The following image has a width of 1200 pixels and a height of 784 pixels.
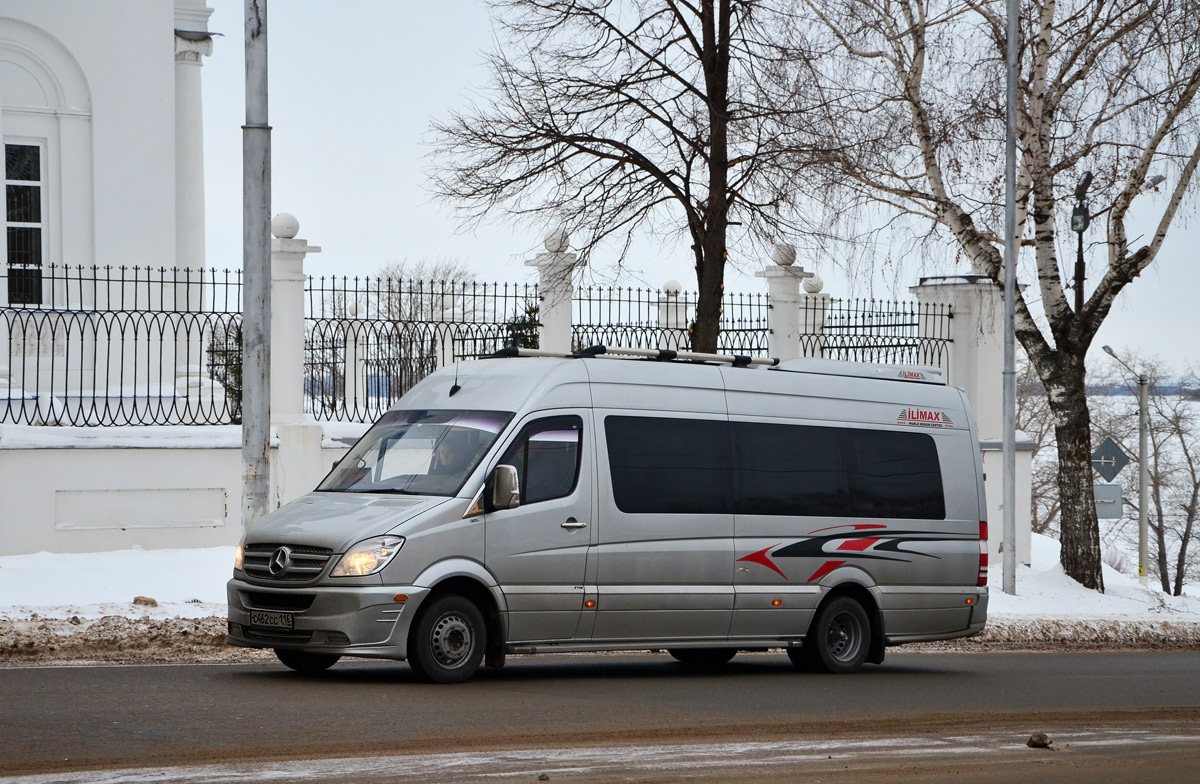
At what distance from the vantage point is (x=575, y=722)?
9055mm

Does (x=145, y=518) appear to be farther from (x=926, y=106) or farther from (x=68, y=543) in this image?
(x=926, y=106)

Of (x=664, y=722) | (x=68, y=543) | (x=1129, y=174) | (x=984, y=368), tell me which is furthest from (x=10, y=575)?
(x=1129, y=174)

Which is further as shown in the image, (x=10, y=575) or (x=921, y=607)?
(x=10, y=575)

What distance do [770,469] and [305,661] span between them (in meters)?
4.24

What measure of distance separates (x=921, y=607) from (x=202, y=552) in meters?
8.53

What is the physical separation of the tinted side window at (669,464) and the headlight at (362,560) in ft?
7.18

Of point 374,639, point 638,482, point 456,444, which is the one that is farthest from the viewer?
point 638,482

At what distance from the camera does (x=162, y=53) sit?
21.8m

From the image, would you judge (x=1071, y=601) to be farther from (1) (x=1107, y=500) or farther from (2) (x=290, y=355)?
(2) (x=290, y=355)

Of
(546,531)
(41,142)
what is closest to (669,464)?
(546,531)

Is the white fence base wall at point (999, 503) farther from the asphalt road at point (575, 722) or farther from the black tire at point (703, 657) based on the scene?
the black tire at point (703, 657)

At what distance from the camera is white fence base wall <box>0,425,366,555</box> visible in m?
17.1

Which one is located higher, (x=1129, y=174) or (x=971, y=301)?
(x=1129, y=174)

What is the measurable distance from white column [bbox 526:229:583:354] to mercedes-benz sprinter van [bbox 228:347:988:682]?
710 cm
